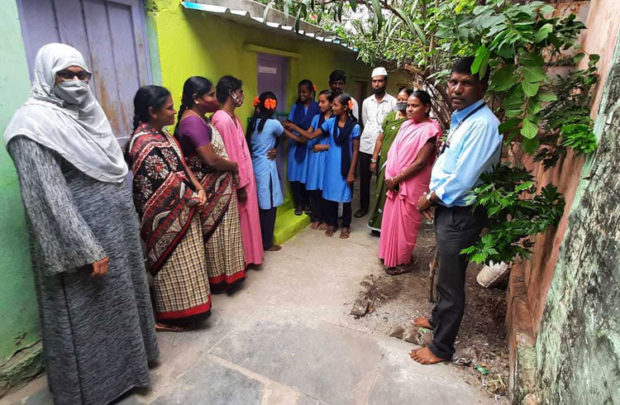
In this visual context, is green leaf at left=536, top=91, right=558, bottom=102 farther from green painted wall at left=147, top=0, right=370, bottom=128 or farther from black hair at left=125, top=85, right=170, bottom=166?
green painted wall at left=147, top=0, right=370, bottom=128

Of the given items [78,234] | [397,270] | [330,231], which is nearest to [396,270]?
[397,270]

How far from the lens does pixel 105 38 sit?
8.31 feet

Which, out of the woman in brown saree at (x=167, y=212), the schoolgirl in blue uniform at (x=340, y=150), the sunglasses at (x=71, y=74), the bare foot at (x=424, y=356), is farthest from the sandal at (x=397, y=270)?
the sunglasses at (x=71, y=74)

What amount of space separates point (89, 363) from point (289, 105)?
375 cm

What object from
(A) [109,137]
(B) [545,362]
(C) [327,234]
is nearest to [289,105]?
(C) [327,234]

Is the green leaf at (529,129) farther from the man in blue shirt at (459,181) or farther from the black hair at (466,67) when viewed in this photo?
the black hair at (466,67)

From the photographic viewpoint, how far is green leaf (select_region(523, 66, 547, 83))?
5.20ft

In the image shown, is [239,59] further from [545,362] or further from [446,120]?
[545,362]

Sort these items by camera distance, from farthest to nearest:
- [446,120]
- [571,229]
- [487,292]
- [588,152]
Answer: [446,120], [487,292], [571,229], [588,152]

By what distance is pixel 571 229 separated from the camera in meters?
1.59

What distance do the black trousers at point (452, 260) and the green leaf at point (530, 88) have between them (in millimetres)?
762

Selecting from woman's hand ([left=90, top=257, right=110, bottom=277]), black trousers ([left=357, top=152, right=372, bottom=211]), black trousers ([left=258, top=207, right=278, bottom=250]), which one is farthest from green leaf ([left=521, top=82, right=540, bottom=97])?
black trousers ([left=357, top=152, right=372, bottom=211])

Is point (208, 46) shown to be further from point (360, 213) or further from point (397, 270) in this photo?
point (360, 213)

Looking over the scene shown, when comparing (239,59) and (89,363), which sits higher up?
(239,59)
